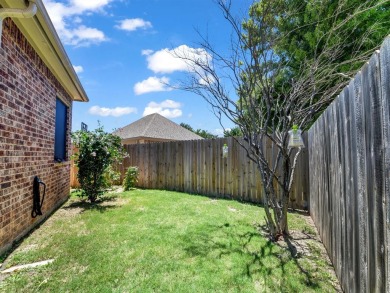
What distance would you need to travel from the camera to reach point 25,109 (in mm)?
3809

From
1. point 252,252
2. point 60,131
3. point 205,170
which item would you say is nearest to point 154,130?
point 205,170

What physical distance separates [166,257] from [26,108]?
3.21 metres

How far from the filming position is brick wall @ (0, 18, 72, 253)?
10.2 feet

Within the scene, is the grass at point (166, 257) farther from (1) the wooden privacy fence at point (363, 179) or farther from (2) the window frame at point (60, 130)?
(2) the window frame at point (60, 130)

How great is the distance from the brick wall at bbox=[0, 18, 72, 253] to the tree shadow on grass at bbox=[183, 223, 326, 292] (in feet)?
8.22

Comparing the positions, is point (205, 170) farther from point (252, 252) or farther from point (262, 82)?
point (252, 252)

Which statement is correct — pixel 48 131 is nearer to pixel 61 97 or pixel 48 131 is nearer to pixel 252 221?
pixel 61 97

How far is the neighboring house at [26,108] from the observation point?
306cm

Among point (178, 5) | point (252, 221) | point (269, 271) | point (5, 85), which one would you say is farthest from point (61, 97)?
point (269, 271)

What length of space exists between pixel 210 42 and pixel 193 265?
3.52 metres

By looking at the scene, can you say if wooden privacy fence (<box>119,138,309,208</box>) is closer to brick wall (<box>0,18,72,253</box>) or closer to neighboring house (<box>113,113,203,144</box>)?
brick wall (<box>0,18,72,253</box>)

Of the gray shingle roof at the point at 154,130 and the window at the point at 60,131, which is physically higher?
the gray shingle roof at the point at 154,130

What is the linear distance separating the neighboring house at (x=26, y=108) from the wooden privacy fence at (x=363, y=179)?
350 cm

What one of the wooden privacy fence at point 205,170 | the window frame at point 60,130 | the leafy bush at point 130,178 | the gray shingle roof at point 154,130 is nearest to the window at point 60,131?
the window frame at point 60,130
